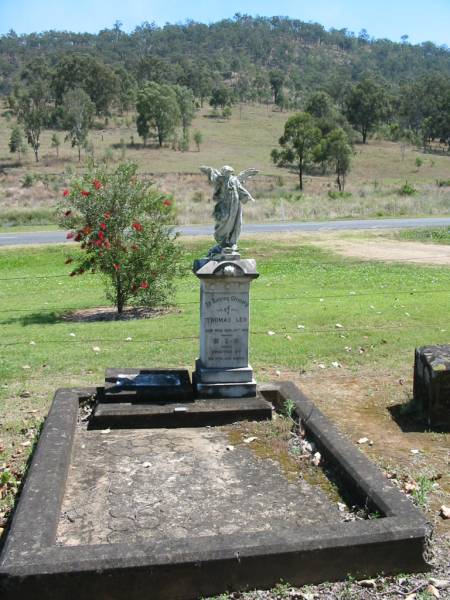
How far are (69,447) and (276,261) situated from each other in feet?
53.1

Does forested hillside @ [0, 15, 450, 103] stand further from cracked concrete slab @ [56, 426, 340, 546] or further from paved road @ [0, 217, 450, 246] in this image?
cracked concrete slab @ [56, 426, 340, 546]

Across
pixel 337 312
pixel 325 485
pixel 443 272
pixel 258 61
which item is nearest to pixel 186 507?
pixel 325 485

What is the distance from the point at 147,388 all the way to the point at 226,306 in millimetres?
1334

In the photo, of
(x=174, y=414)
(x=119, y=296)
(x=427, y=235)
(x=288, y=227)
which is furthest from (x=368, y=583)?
(x=288, y=227)

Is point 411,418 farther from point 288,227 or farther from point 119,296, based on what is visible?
point 288,227

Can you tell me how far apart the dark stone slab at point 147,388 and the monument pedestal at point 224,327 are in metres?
0.19

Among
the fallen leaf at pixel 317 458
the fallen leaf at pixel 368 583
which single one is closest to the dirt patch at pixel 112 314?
the fallen leaf at pixel 317 458

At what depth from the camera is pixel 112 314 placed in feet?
48.2

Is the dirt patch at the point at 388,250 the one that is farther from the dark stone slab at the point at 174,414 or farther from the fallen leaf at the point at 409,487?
the fallen leaf at the point at 409,487

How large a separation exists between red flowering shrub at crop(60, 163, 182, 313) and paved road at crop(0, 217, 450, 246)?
41.1 ft

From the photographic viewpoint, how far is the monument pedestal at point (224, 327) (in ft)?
26.2

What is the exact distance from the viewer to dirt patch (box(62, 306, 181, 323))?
14.2m

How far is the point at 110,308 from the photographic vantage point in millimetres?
15398

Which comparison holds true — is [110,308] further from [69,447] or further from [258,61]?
[258,61]
